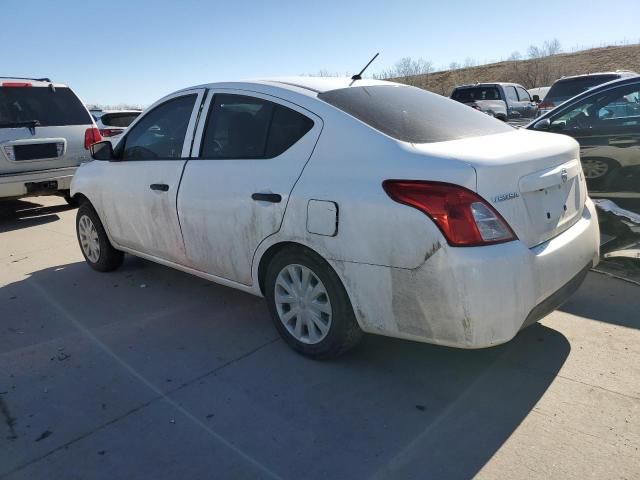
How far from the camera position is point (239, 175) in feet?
11.3

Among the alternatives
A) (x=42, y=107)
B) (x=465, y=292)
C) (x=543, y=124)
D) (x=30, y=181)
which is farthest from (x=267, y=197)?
(x=42, y=107)

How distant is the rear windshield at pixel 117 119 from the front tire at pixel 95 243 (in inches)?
274

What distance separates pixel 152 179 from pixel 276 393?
2080 millimetres

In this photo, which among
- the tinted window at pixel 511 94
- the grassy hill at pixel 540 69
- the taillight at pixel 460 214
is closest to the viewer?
the taillight at pixel 460 214

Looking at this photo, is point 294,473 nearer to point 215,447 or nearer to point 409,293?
point 215,447

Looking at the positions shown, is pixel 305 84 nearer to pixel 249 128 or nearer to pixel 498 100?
pixel 249 128

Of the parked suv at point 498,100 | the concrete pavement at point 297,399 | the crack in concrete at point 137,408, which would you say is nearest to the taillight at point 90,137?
the concrete pavement at point 297,399

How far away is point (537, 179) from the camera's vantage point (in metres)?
2.77

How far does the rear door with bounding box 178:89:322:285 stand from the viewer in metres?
3.18

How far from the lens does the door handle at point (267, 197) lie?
3.15 metres

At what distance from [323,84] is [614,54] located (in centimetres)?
6331

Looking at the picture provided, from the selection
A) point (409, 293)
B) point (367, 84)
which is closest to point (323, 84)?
point (367, 84)

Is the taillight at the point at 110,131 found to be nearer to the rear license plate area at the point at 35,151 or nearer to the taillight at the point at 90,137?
the taillight at the point at 90,137

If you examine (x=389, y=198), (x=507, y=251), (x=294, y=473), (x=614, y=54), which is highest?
(x=614, y=54)
